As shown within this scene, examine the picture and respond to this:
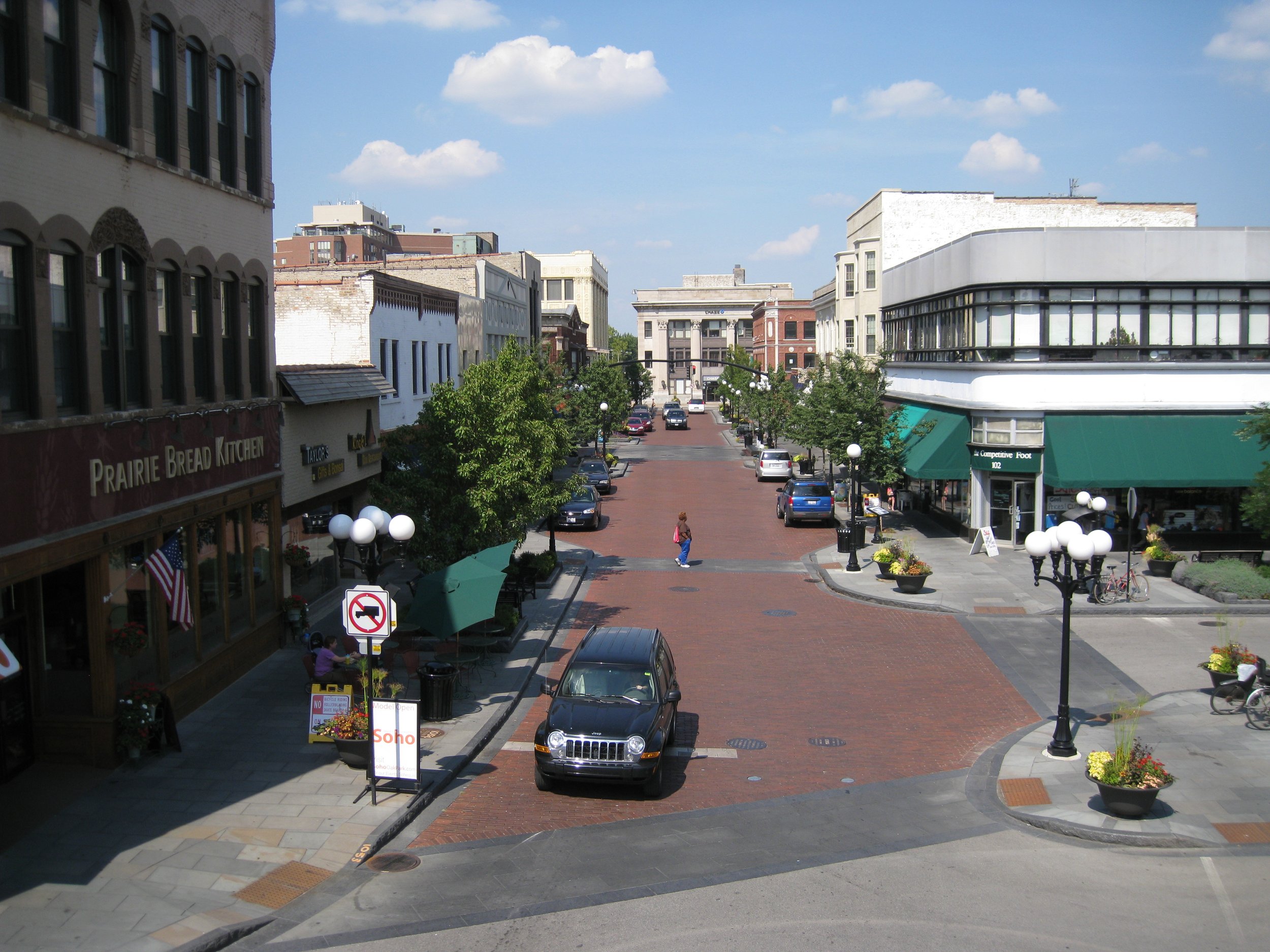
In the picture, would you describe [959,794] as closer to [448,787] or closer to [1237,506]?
[448,787]

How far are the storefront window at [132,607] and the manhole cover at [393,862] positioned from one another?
5191 millimetres

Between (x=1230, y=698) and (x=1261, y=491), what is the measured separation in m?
10.3

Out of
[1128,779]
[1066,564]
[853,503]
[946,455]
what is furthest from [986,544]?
[1128,779]

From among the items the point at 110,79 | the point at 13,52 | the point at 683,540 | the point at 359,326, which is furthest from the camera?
the point at 359,326

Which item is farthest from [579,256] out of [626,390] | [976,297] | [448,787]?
[448,787]

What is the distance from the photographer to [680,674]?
1953 centimetres

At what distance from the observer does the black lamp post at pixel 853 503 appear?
2891 centimetres

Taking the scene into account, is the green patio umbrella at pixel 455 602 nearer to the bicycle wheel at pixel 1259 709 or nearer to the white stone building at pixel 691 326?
the bicycle wheel at pixel 1259 709

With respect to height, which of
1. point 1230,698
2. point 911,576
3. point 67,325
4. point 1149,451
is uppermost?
point 67,325

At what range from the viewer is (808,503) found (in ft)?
123

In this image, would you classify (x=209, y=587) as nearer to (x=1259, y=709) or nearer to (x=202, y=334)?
(x=202, y=334)

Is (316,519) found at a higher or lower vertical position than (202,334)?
lower

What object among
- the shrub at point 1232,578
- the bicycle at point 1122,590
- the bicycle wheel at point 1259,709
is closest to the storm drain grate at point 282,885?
the bicycle wheel at point 1259,709

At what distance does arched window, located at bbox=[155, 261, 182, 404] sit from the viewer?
53.8 ft
